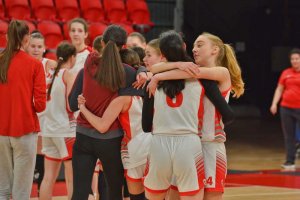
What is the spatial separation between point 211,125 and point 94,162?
90 cm

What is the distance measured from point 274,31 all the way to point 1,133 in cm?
1575

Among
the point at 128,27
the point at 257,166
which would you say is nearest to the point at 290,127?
the point at 257,166

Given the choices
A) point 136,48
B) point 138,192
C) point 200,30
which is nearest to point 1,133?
point 138,192

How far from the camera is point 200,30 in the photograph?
61.2 feet

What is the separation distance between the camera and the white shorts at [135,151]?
5.04 meters

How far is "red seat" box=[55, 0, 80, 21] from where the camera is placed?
12.4 m

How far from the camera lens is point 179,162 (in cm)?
445

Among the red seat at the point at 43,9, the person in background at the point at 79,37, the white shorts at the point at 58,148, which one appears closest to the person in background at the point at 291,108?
the red seat at the point at 43,9

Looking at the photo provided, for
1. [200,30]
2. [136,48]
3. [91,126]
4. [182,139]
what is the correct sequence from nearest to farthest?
[182,139]
[91,126]
[136,48]
[200,30]

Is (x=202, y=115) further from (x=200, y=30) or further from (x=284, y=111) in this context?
(x=200, y=30)

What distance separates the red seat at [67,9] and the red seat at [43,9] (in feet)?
0.62

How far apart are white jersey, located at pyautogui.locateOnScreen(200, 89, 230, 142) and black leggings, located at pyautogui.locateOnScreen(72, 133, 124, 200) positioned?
0.70m

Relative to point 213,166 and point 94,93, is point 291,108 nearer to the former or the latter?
point 94,93

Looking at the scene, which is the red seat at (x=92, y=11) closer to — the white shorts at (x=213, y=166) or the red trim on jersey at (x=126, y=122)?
the red trim on jersey at (x=126, y=122)
